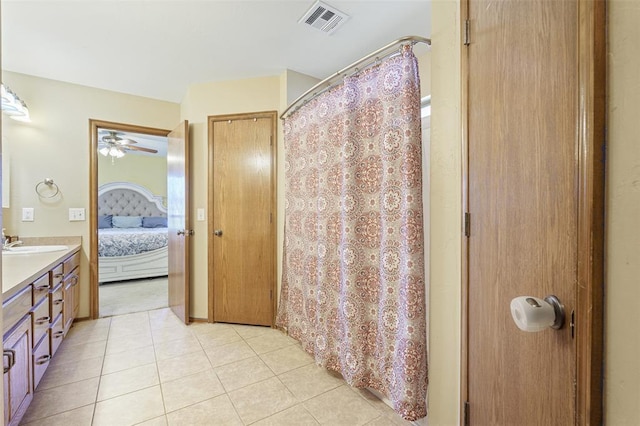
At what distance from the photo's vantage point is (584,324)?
62 cm

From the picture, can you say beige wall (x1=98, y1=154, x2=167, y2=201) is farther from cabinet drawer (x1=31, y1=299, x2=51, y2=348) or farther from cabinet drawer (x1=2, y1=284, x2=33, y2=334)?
cabinet drawer (x1=2, y1=284, x2=33, y2=334)

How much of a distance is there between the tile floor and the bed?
2036 mm

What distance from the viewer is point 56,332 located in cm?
203

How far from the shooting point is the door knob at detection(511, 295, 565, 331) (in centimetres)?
72

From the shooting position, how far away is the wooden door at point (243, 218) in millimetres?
2861

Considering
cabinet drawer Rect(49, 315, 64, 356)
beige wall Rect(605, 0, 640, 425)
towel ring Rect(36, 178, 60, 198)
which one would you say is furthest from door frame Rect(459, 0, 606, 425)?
towel ring Rect(36, 178, 60, 198)

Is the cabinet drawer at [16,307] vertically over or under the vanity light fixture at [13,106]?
under

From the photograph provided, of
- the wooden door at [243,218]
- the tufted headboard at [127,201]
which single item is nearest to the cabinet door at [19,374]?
the wooden door at [243,218]

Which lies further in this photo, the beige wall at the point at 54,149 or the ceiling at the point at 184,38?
the beige wall at the point at 54,149

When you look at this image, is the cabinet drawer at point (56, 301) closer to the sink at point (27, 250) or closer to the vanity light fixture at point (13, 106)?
the sink at point (27, 250)

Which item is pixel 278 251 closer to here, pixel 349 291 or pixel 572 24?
pixel 349 291

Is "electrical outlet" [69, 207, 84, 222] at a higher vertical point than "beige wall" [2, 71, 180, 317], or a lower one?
lower

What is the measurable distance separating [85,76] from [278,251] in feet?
8.35

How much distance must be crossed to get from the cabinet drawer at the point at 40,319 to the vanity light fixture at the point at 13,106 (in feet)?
5.73
